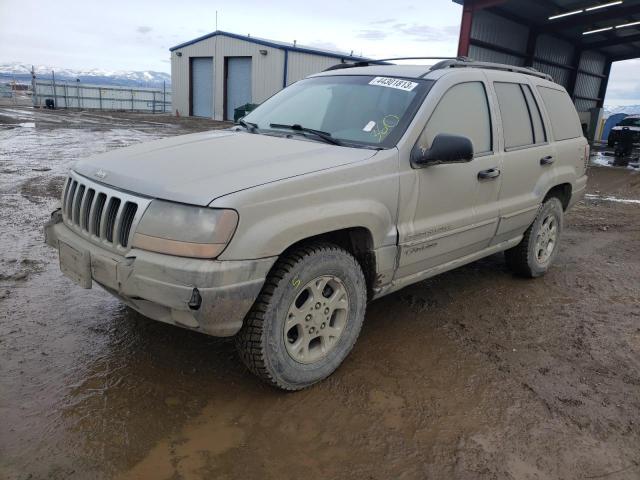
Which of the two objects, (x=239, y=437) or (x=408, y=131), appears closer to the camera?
(x=239, y=437)

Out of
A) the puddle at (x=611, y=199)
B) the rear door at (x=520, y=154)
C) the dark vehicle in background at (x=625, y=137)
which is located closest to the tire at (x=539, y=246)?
the rear door at (x=520, y=154)

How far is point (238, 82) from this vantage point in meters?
25.9

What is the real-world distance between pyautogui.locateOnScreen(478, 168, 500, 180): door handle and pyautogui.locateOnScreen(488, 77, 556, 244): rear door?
0.14 m

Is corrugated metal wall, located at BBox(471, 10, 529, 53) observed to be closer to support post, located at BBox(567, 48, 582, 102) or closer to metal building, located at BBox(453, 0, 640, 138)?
metal building, located at BBox(453, 0, 640, 138)

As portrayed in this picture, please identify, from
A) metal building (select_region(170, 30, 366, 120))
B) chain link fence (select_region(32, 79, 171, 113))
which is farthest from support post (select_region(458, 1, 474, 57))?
chain link fence (select_region(32, 79, 171, 113))

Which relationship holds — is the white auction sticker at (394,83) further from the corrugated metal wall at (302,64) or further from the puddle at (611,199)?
the corrugated metal wall at (302,64)

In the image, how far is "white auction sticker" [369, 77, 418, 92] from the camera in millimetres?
3442

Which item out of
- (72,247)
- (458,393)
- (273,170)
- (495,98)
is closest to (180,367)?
(72,247)

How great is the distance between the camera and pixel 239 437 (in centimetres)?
250

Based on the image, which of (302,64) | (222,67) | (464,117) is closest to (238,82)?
(222,67)

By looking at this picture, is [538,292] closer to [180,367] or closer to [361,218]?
[361,218]

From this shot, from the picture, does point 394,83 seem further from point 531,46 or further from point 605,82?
point 605,82

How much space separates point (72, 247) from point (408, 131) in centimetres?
211

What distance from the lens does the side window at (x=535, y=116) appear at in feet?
14.2
